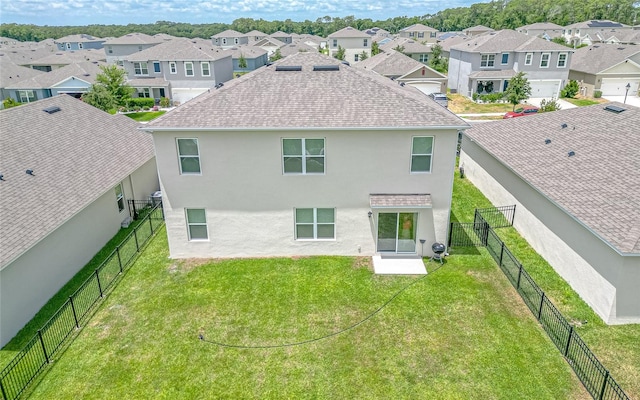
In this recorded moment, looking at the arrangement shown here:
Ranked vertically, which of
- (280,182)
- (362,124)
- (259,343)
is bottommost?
(259,343)

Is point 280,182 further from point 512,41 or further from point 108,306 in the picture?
point 512,41

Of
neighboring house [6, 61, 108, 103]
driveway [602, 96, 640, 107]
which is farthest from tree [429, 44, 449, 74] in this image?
neighboring house [6, 61, 108, 103]

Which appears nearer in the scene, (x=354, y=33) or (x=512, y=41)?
(x=512, y=41)

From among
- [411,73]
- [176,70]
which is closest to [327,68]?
[411,73]

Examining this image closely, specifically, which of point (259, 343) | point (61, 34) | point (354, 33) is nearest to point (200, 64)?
point (354, 33)

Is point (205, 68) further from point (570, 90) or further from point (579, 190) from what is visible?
point (579, 190)

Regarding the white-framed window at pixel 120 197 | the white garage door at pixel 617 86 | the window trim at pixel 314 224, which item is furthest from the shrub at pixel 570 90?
the white-framed window at pixel 120 197

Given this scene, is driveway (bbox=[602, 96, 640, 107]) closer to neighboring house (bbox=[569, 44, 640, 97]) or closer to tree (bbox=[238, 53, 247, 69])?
neighboring house (bbox=[569, 44, 640, 97])
